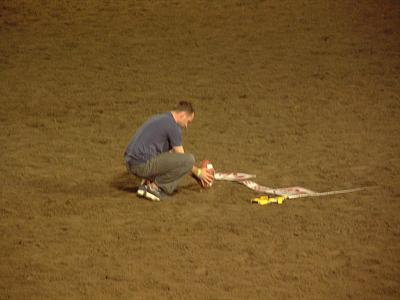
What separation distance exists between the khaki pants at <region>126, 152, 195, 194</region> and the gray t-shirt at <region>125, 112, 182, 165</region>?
78 millimetres

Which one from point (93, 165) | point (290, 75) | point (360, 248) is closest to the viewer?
point (360, 248)

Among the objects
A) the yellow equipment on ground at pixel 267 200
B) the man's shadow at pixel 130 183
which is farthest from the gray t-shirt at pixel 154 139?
the yellow equipment on ground at pixel 267 200

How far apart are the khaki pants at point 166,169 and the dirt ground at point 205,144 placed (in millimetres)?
245

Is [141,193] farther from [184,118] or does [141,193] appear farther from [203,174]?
[184,118]

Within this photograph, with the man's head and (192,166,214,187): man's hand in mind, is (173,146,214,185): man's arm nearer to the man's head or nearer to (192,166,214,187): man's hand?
(192,166,214,187): man's hand

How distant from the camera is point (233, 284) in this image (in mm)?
6434

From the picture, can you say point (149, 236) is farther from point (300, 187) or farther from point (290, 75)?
point (290, 75)

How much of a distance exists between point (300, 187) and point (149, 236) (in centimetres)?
208

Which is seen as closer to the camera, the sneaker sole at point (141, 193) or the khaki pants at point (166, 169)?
the khaki pants at point (166, 169)

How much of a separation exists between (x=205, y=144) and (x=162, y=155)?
1976 millimetres

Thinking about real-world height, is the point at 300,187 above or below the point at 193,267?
above

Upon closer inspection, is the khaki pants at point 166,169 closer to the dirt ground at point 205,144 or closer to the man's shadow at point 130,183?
the dirt ground at point 205,144

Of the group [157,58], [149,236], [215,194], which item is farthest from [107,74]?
[149,236]

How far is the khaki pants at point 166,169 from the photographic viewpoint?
325 inches
